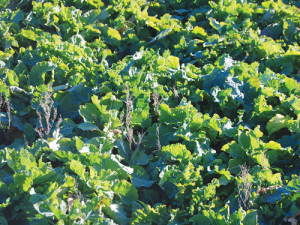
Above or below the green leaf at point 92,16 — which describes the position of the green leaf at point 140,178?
below

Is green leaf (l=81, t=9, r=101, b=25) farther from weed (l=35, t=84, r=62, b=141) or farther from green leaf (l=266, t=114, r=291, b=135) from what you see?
green leaf (l=266, t=114, r=291, b=135)

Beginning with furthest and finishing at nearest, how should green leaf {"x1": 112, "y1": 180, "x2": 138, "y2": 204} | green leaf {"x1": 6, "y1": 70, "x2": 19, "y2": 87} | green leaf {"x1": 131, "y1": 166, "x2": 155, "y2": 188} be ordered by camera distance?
green leaf {"x1": 6, "y1": 70, "x2": 19, "y2": 87} → green leaf {"x1": 131, "y1": 166, "x2": 155, "y2": 188} → green leaf {"x1": 112, "y1": 180, "x2": 138, "y2": 204}

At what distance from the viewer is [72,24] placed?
392 cm

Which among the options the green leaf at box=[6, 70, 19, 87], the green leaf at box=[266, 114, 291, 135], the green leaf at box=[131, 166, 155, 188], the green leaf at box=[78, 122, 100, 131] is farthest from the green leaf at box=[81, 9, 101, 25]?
the green leaf at box=[266, 114, 291, 135]

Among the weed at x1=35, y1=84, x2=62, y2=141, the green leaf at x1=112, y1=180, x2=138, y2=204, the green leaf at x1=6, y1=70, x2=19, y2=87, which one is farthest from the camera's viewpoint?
the green leaf at x1=6, y1=70, x2=19, y2=87

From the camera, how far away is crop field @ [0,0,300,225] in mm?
2156

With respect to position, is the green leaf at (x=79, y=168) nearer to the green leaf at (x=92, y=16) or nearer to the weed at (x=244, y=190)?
the weed at (x=244, y=190)

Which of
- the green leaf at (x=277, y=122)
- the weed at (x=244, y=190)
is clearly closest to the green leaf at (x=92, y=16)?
the green leaf at (x=277, y=122)

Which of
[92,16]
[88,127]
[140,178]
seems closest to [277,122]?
[140,178]

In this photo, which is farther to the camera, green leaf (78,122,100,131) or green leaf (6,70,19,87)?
green leaf (6,70,19,87)

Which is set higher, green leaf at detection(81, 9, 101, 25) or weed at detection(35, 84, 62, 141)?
green leaf at detection(81, 9, 101, 25)

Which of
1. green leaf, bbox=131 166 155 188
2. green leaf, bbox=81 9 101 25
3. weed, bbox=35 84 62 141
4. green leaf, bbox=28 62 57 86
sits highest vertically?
green leaf, bbox=81 9 101 25

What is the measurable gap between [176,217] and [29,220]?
99 cm

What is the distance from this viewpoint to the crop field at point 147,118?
84.9 inches
